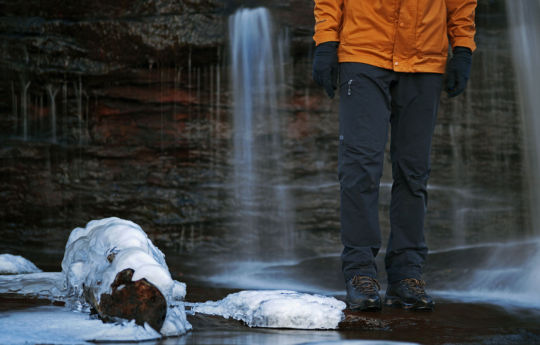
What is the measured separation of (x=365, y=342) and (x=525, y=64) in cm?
478

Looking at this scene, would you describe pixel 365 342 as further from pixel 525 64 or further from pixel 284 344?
pixel 525 64

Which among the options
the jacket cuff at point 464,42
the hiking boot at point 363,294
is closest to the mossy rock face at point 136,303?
the hiking boot at point 363,294

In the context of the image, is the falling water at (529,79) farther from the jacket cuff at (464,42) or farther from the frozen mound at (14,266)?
the frozen mound at (14,266)

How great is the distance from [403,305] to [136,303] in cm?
129

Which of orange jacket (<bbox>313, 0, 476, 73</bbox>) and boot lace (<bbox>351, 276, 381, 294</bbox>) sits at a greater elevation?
orange jacket (<bbox>313, 0, 476, 73</bbox>)

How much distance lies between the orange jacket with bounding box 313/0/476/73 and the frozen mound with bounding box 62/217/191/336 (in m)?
1.25

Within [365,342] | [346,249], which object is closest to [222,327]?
[365,342]

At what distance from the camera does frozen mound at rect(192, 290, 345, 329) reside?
2.35 meters

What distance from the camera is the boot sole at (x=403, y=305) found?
9.18 ft

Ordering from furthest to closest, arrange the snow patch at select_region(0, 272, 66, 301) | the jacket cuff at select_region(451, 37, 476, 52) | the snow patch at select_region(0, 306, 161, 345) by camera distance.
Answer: the jacket cuff at select_region(451, 37, 476, 52), the snow patch at select_region(0, 272, 66, 301), the snow patch at select_region(0, 306, 161, 345)

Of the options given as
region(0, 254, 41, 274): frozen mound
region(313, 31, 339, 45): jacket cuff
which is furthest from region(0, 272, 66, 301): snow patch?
region(313, 31, 339, 45): jacket cuff

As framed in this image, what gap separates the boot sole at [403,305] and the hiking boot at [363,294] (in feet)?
0.69

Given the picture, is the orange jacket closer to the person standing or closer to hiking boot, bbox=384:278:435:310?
the person standing

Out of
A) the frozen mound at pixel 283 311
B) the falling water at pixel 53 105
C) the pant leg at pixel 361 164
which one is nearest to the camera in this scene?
the frozen mound at pixel 283 311
